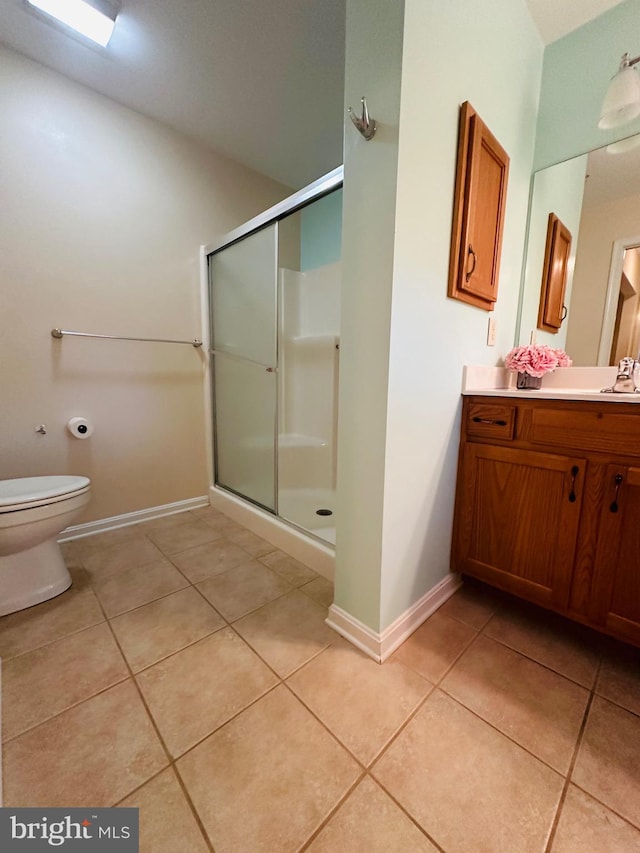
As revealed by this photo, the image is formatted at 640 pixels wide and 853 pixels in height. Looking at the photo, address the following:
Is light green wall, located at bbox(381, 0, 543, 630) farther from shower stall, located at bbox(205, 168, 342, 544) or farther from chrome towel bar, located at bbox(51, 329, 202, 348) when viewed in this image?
chrome towel bar, located at bbox(51, 329, 202, 348)

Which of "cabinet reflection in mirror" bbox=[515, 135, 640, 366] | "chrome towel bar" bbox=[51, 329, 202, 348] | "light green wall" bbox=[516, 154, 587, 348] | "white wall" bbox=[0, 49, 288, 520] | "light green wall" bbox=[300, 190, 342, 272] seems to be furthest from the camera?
"light green wall" bbox=[300, 190, 342, 272]

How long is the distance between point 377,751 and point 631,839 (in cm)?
51

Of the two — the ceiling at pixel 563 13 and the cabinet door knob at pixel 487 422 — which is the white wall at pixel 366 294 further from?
the ceiling at pixel 563 13

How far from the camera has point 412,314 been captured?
1.00 m

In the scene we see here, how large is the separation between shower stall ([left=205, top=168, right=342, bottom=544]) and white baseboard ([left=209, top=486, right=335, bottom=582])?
49 millimetres

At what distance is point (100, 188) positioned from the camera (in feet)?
5.76

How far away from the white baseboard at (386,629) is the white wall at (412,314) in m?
0.03

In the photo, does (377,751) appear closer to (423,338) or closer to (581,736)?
(581,736)

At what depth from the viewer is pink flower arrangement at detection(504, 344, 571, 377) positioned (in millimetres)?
1378

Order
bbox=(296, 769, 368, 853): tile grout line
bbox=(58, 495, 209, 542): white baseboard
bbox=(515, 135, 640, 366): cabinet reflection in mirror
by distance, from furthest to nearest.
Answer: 1. bbox=(58, 495, 209, 542): white baseboard
2. bbox=(515, 135, 640, 366): cabinet reflection in mirror
3. bbox=(296, 769, 368, 853): tile grout line

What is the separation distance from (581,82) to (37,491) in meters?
2.77

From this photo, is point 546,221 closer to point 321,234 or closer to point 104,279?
point 321,234

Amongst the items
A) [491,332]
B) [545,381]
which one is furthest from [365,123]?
[545,381]

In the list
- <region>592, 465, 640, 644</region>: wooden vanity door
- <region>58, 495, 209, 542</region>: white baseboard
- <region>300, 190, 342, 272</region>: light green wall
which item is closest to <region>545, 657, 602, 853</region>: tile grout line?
<region>592, 465, 640, 644</region>: wooden vanity door
